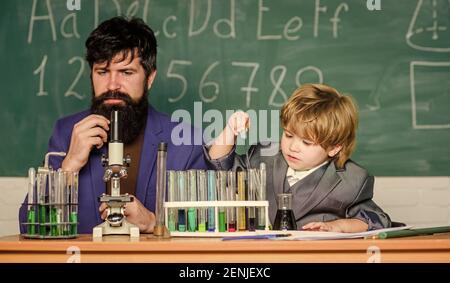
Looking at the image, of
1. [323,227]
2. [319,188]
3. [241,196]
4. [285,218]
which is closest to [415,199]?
[319,188]

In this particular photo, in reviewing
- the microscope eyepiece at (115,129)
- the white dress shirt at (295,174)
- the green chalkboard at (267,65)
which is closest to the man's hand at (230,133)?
the green chalkboard at (267,65)

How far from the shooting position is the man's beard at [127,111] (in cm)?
305

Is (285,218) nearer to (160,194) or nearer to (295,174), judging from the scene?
(160,194)

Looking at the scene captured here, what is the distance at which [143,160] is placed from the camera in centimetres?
302

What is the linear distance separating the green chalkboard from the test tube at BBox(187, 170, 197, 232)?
78 cm

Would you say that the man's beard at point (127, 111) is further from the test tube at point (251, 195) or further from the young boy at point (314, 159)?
the test tube at point (251, 195)

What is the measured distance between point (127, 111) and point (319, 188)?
0.83 metres

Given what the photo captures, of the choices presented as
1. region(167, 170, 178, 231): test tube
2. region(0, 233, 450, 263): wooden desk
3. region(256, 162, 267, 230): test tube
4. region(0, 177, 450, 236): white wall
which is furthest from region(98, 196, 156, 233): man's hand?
region(0, 233, 450, 263): wooden desk

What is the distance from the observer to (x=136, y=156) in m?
3.04

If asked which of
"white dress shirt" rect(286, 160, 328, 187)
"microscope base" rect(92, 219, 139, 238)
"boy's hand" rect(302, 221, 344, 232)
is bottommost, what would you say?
"boy's hand" rect(302, 221, 344, 232)

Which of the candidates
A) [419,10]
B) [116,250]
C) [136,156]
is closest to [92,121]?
[136,156]

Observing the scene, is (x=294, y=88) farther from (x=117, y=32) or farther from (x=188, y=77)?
(x=117, y=32)

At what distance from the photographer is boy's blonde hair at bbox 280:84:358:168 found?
9.80 ft

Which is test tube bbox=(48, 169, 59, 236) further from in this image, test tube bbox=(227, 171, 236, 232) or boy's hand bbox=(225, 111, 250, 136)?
boy's hand bbox=(225, 111, 250, 136)
